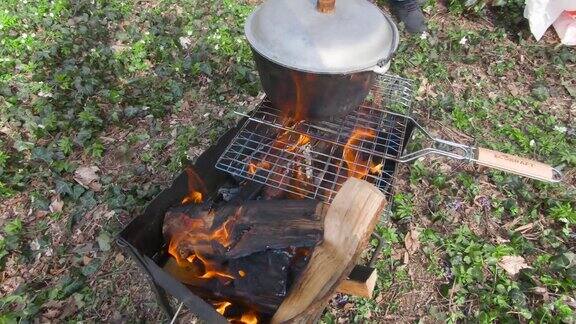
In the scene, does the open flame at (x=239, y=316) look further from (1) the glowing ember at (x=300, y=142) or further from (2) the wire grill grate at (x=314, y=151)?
(1) the glowing ember at (x=300, y=142)

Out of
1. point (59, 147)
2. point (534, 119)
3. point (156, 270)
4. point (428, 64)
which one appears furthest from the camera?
point (428, 64)

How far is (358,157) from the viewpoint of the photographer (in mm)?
2207

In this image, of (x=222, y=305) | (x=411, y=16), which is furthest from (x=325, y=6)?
(x=411, y=16)

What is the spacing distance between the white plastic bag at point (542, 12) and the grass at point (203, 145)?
0.17 metres

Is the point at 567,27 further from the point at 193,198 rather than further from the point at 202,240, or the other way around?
the point at 202,240

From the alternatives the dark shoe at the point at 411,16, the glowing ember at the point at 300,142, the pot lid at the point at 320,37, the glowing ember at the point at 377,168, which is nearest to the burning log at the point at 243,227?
the glowing ember at the point at 300,142

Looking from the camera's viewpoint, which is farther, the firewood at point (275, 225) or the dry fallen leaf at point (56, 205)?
the dry fallen leaf at point (56, 205)

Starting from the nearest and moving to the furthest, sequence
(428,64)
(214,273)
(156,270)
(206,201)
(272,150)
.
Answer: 1. (156,270)
2. (214,273)
3. (206,201)
4. (272,150)
5. (428,64)

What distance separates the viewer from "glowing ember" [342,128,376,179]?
210 cm

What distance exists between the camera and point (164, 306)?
194cm

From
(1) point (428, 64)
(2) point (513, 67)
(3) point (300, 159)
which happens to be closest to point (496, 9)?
(2) point (513, 67)

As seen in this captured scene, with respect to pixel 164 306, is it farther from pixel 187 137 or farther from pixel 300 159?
pixel 187 137

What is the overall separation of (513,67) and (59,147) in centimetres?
409

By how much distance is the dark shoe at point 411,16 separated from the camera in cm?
411
